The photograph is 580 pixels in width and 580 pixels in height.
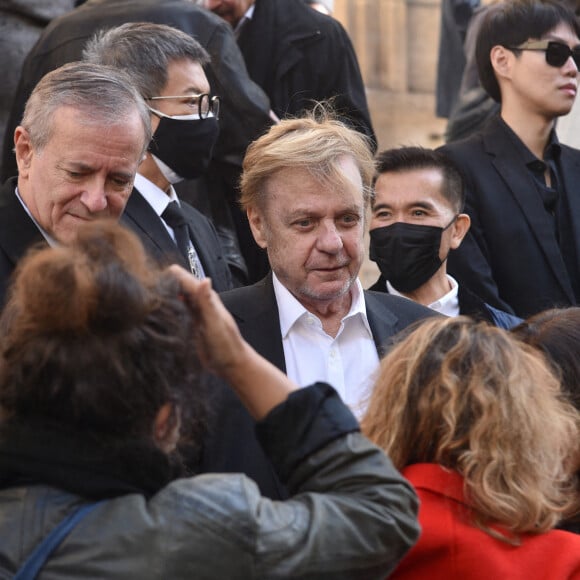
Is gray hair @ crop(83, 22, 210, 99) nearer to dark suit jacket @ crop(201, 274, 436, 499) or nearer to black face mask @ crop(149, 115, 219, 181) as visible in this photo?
black face mask @ crop(149, 115, 219, 181)

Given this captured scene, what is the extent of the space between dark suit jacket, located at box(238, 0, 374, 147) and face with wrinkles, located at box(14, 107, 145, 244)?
247cm

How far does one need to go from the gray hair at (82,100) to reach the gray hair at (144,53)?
34.8 inches

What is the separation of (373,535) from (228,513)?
27cm

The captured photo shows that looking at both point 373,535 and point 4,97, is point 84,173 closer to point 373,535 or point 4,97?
point 373,535

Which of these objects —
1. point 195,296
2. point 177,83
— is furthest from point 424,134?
point 195,296

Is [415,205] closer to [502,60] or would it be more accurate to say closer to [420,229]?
[420,229]

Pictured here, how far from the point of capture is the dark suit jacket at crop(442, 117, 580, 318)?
5.54m

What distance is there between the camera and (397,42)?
14.1 meters

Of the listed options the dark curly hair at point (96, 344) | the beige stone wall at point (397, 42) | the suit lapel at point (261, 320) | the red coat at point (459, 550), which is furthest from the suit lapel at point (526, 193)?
the beige stone wall at point (397, 42)

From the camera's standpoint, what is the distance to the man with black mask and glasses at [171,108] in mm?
4934

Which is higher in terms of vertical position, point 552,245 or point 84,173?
point 84,173

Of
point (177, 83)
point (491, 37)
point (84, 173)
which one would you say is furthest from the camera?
point (491, 37)

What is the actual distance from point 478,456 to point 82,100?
180cm

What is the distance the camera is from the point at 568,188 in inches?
229
